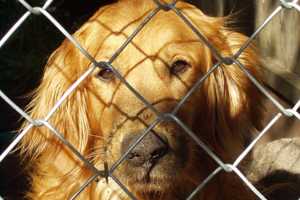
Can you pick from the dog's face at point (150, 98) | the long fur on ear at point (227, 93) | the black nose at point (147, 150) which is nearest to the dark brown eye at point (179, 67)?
the dog's face at point (150, 98)

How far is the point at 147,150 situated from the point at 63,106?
3.31 ft

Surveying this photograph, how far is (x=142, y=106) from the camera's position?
2598mm

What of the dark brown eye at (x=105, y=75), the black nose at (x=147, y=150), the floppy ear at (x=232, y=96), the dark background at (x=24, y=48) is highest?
the dark background at (x=24, y=48)

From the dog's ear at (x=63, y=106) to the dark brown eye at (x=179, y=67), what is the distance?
0.48 meters

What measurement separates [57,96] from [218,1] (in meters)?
2.75

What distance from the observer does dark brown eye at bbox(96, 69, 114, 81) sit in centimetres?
298

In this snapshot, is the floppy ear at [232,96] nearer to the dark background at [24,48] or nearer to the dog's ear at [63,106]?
the dog's ear at [63,106]

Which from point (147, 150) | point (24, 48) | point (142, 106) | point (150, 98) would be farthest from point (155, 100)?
point (24, 48)

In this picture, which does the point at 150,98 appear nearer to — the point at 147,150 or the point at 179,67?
the point at 179,67

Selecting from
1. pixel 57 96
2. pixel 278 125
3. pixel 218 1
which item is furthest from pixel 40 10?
pixel 218 1

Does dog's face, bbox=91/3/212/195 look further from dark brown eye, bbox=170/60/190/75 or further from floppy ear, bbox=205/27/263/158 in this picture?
floppy ear, bbox=205/27/263/158

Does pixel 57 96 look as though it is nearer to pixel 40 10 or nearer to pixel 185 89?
pixel 185 89

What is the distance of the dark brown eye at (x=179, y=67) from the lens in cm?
296

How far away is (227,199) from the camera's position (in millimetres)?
3338
